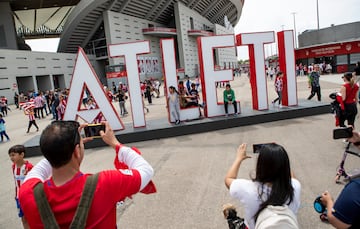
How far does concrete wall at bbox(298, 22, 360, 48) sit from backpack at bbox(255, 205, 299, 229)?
4106cm

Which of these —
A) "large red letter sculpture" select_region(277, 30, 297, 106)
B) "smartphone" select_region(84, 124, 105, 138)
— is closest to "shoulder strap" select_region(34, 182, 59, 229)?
"smartphone" select_region(84, 124, 105, 138)

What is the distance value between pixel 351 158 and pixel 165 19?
53179 millimetres

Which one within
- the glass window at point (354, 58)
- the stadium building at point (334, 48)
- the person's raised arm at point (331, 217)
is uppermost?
the stadium building at point (334, 48)

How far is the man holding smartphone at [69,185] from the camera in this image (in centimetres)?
163

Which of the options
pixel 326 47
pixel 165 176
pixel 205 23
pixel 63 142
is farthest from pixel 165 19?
pixel 63 142

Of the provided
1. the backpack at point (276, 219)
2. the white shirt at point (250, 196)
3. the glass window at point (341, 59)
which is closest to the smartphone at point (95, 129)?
the white shirt at point (250, 196)

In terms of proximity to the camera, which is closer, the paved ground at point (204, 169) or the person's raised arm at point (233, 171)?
the person's raised arm at point (233, 171)

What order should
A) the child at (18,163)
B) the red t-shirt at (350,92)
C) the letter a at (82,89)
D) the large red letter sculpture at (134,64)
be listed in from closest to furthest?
the child at (18,163), the red t-shirt at (350,92), the letter a at (82,89), the large red letter sculpture at (134,64)

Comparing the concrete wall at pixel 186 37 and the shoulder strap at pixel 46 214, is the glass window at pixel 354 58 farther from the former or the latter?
the shoulder strap at pixel 46 214

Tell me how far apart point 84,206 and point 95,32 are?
1944 inches

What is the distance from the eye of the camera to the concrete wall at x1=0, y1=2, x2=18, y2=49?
43906mm

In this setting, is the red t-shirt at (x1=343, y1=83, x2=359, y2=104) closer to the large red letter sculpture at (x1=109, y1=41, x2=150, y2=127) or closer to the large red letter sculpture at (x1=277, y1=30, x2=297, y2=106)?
the large red letter sculpture at (x1=277, y1=30, x2=297, y2=106)

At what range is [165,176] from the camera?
6.39 metres

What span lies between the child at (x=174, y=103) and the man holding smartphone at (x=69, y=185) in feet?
29.2
